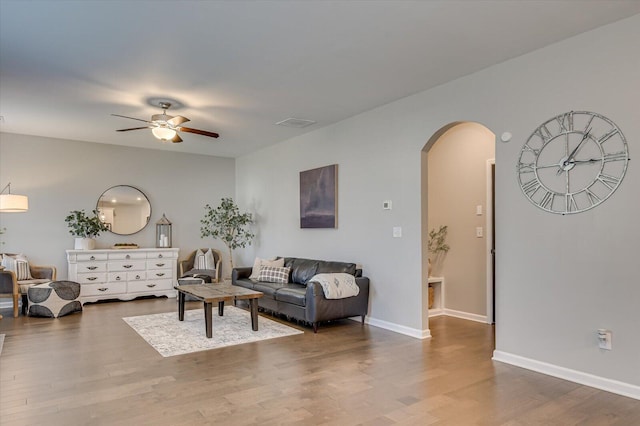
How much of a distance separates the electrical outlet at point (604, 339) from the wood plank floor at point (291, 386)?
331mm

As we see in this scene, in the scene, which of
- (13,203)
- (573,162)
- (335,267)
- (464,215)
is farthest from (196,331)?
(573,162)

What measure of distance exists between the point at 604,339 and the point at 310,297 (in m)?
2.86

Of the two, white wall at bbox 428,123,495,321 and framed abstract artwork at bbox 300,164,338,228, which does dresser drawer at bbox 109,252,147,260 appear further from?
white wall at bbox 428,123,495,321

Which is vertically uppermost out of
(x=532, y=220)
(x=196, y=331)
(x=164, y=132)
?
(x=164, y=132)

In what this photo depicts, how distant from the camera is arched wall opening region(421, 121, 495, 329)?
551 cm

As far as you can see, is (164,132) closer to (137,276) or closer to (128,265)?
(128,265)

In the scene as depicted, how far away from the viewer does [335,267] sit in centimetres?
559

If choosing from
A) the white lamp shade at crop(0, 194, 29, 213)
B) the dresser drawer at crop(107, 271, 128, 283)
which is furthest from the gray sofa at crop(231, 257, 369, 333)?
the white lamp shade at crop(0, 194, 29, 213)

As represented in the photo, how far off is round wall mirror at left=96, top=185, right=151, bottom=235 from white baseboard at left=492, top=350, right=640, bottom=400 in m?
6.58

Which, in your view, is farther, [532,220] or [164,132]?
[164,132]

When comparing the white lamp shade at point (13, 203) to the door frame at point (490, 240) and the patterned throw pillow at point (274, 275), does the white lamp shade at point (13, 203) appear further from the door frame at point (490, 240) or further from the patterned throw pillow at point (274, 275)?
the door frame at point (490, 240)

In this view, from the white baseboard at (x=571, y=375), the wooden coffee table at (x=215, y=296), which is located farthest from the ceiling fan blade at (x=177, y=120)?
the white baseboard at (x=571, y=375)

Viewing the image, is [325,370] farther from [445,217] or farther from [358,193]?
[445,217]

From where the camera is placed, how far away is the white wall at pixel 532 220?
312cm
